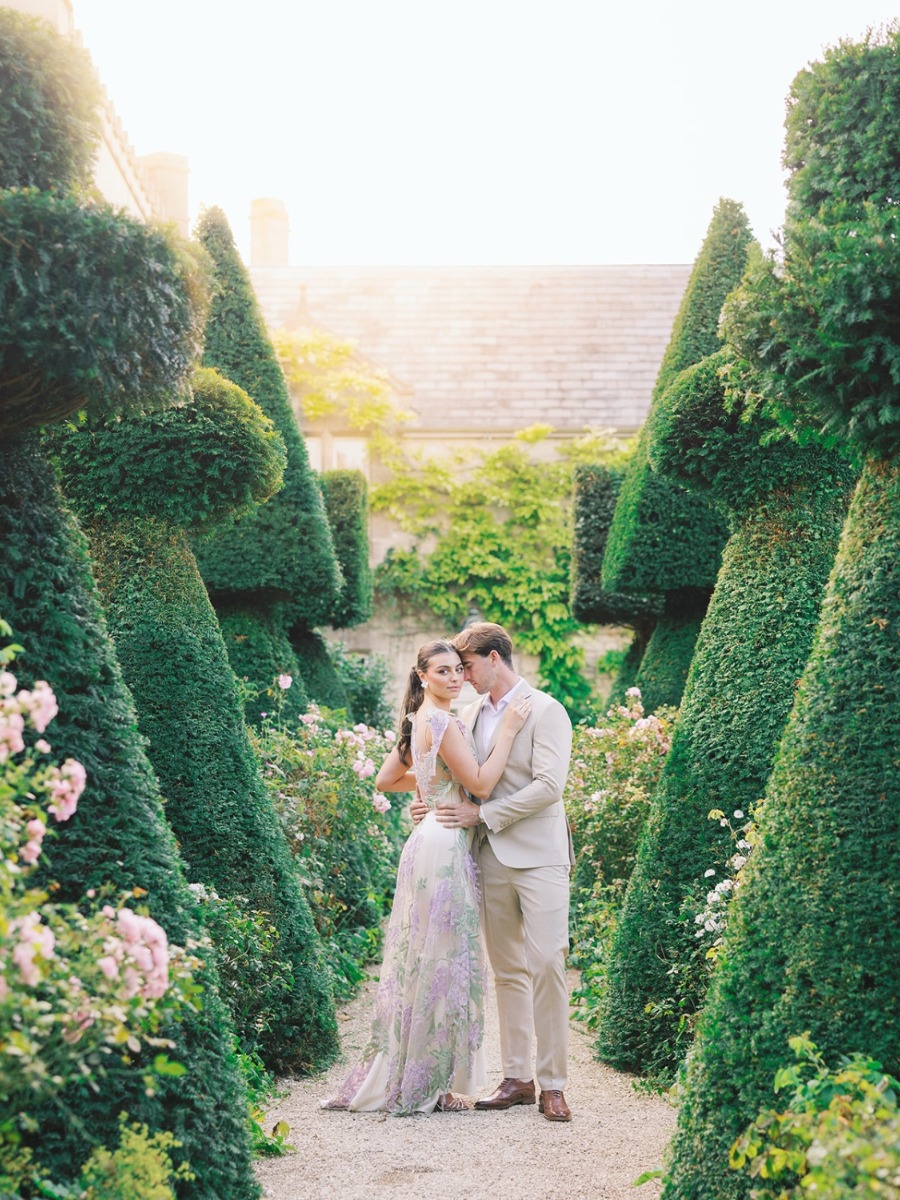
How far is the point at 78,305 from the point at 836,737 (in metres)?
2.46

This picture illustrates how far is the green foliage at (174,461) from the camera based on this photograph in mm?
6060

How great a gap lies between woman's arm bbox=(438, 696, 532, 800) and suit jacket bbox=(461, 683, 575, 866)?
0.29 feet

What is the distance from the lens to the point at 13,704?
2.90 m

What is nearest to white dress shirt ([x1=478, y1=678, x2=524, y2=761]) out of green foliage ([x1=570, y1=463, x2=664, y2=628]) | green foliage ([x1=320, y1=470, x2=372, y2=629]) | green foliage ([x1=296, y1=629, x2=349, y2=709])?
green foliage ([x1=296, y1=629, x2=349, y2=709])

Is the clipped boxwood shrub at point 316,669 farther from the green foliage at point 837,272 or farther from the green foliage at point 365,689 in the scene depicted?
the green foliage at point 837,272

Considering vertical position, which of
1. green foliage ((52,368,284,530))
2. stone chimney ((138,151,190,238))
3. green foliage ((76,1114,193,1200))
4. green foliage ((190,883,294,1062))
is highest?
stone chimney ((138,151,190,238))

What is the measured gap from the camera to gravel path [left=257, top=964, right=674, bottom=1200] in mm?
4492

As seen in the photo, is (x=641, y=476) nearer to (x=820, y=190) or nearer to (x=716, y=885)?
(x=716, y=885)

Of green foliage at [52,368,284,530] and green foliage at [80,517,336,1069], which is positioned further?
green foliage at [52,368,284,530]

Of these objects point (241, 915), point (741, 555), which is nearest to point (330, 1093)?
point (241, 915)

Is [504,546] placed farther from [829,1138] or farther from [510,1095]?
[829,1138]

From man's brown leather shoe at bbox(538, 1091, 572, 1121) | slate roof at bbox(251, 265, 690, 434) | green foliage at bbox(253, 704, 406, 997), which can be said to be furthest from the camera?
slate roof at bbox(251, 265, 690, 434)

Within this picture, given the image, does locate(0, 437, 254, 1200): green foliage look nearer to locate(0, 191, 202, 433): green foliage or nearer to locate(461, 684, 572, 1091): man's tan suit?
locate(0, 191, 202, 433): green foliage

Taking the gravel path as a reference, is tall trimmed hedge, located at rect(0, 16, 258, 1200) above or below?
above
